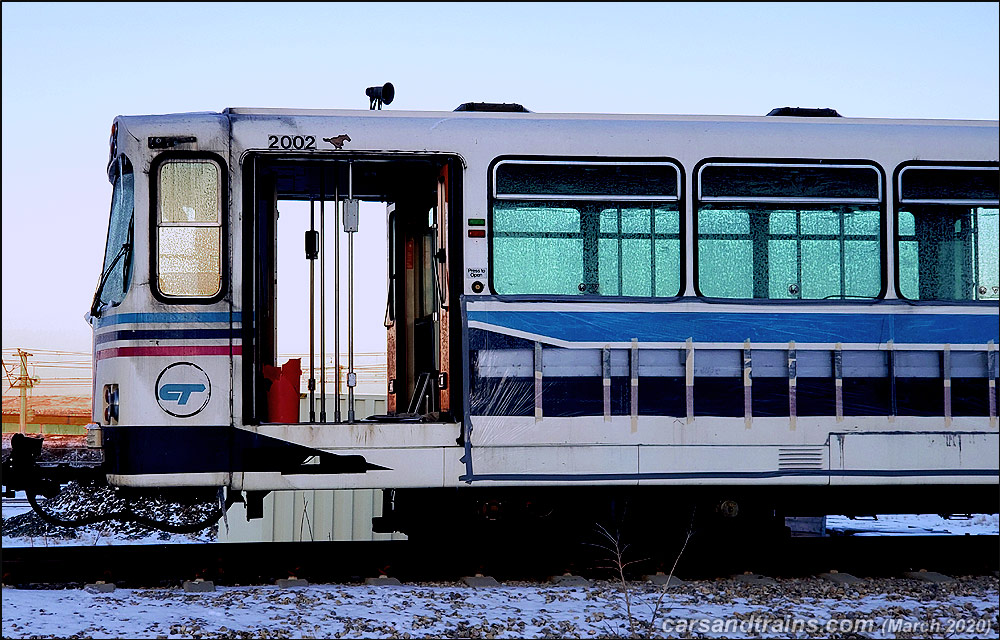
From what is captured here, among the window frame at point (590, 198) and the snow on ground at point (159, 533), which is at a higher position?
the window frame at point (590, 198)

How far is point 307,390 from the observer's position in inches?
305

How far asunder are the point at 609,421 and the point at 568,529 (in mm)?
1081

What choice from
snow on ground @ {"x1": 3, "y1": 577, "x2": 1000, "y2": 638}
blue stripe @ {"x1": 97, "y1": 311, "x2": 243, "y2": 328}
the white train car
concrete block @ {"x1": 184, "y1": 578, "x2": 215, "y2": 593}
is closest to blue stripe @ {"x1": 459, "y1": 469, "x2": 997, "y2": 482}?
the white train car

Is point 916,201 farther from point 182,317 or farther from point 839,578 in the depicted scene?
point 182,317

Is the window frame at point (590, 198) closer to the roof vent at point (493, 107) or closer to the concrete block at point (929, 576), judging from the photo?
the roof vent at point (493, 107)

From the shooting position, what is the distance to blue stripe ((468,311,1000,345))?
7383 mm

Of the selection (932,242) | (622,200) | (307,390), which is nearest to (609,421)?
(622,200)

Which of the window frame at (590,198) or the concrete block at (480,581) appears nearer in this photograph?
the concrete block at (480,581)

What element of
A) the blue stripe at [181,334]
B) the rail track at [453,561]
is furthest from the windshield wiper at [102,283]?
the rail track at [453,561]

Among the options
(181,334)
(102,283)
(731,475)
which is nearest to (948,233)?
(731,475)

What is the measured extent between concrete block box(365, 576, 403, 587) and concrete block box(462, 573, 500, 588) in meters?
0.48

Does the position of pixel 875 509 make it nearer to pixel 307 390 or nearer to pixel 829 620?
pixel 829 620

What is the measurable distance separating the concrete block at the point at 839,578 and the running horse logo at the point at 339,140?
4.80 metres

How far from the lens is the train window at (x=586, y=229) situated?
7441mm
